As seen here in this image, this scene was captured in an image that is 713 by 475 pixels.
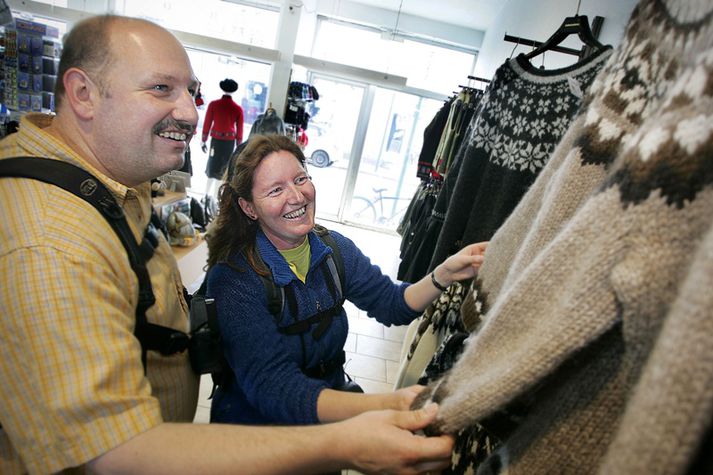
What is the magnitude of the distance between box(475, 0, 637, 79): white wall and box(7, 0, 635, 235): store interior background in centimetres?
16

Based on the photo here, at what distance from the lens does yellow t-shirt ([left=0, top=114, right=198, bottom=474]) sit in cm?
66

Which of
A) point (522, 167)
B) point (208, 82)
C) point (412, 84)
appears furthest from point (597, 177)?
point (208, 82)

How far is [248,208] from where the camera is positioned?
1548 millimetres

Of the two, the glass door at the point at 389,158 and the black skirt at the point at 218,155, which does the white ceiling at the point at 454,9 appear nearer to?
the glass door at the point at 389,158

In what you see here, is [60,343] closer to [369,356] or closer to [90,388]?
[90,388]

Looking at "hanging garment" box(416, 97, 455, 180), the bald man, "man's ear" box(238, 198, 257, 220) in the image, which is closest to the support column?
"hanging garment" box(416, 97, 455, 180)

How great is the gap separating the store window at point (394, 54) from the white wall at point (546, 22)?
85cm

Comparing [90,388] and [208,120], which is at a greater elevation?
[208,120]

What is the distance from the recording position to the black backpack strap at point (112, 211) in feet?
2.56

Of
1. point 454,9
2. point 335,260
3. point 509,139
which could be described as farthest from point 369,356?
point 454,9

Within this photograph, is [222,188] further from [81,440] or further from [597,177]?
[597,177]

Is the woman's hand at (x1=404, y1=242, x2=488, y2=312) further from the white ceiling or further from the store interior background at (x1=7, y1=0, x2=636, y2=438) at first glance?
the white ceiling

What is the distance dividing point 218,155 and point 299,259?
493cm

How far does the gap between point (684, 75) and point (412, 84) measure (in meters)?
6.91
